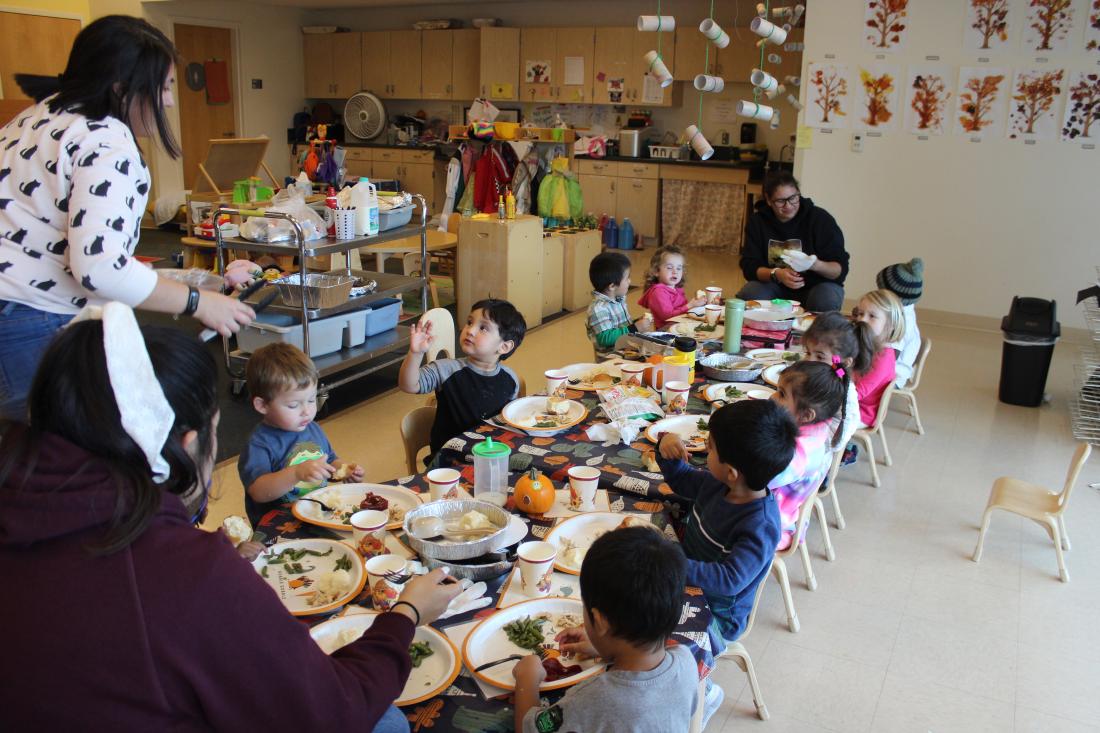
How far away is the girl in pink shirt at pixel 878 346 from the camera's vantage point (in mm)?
3758

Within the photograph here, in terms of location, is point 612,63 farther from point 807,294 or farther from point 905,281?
point 905,281

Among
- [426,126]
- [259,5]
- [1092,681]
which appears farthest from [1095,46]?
[259,5]

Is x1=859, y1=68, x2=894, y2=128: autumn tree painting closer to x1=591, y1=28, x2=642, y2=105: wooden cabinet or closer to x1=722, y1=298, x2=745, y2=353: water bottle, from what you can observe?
x1=591, y1=28, x2=642, y2=105: wooden cabinet

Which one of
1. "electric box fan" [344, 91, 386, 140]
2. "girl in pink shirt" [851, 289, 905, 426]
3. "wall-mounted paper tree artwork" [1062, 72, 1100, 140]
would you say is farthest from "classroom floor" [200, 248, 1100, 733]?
"electric box fan" [344, 91, 386, 140]

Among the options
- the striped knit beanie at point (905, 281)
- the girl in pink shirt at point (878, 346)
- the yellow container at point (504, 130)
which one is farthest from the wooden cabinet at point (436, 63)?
the girl in pink shirt at point (878, 346)

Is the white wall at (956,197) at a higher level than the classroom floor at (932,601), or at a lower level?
higher

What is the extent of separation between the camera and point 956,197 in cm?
666

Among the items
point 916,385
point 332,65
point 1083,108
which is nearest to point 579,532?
point 916,385

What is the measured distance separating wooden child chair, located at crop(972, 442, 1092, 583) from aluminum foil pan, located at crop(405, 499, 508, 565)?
2.23 meters

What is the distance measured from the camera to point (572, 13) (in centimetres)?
1045

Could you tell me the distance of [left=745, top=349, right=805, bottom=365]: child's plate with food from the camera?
11.5 feet

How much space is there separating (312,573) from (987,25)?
250 inches

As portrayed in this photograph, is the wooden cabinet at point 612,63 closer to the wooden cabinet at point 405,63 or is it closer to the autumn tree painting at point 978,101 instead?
the wooden cabinet at point 405,63

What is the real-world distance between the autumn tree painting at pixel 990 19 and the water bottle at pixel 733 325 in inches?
162
